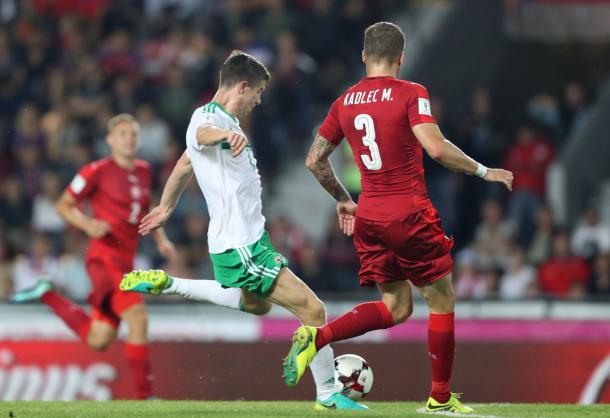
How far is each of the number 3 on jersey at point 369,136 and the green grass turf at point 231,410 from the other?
4.79 feet

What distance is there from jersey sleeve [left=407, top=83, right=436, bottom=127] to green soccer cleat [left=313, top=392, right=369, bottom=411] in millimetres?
1817

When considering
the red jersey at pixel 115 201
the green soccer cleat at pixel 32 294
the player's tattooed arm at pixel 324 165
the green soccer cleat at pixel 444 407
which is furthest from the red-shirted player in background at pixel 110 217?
the green soccer cleat at pixel 444 407

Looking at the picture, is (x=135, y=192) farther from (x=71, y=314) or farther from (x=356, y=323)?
(x=356, y=323)

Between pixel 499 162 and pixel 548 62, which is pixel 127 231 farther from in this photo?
pixel 548 62

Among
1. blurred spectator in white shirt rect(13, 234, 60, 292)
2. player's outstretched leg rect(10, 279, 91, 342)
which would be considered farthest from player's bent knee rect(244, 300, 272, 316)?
blurred spectator in white shirt rect(13, 234, 60, 292)

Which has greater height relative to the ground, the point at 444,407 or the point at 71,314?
the point at 71,314

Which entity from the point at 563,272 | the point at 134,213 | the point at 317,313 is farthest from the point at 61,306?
the point at 563,272

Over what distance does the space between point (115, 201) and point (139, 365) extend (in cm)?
130

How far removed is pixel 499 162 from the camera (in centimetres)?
1706

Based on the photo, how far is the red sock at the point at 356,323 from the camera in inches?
337

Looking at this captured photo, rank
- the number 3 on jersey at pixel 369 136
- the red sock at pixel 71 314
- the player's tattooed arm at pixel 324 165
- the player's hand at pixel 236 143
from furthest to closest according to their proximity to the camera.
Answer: the red sock at pixel 71 314 → the player's tattooed arm at pixel 324 165 → the number 3 on jersey at pixel 369 136 → the player's hand at pixel 236 143

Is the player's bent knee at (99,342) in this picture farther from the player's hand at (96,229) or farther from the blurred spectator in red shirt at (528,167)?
the blurred spectator in red shirt at (528,167)

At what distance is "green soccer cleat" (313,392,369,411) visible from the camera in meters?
9.04

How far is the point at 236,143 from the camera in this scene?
8180mm
